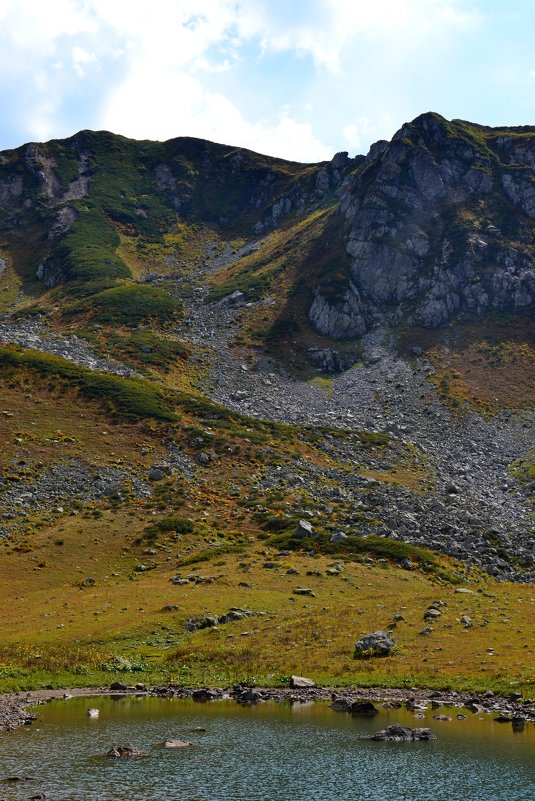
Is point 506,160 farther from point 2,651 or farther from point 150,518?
point 2,651

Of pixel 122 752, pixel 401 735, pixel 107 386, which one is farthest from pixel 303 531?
pixel 122 752

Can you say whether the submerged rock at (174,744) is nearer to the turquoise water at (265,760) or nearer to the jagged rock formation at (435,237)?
the turquoise water at (265,760)

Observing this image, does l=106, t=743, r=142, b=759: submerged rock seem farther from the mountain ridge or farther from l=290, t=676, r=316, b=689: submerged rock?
the mountain ridge

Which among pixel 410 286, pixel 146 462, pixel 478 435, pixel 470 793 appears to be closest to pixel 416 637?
pixel 470 793

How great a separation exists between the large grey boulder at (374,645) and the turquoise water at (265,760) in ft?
35.5

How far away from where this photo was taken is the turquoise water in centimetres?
2748

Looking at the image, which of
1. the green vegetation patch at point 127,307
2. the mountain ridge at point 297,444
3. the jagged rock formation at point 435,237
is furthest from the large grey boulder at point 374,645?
the jagged rock formation at point 435,237

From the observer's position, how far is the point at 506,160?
199000 millimetres

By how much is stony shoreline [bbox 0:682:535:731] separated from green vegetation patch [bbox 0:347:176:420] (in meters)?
65.9

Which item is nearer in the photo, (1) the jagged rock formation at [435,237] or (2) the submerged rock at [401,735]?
(2) the submerged rock at [401,735]

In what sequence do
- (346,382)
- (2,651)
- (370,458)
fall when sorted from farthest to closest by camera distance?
1. (346,382)
2. (370,458)
3. (2,651)

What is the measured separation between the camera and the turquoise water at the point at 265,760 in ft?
90.2

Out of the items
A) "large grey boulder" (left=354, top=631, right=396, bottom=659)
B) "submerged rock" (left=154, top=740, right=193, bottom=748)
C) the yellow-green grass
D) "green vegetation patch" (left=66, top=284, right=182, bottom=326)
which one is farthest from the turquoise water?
"green vegetation patch" (left=66, top=284, right=182, bottom=326)

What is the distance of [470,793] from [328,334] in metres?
142
